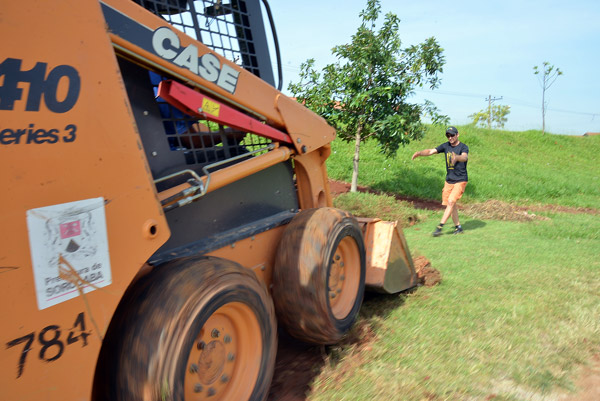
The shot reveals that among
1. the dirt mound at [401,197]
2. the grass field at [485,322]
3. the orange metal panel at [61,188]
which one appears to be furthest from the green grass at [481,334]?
the dirt mound at [401,197]

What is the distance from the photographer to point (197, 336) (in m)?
2.00

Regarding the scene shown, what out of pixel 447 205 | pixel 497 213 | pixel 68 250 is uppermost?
pixel 68 250

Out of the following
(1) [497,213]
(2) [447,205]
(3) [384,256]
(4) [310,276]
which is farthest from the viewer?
(1) [497,213]

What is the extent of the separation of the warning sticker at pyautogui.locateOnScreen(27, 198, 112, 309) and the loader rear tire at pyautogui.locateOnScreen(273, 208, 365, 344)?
1336 mm

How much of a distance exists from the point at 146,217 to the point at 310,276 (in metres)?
1.24

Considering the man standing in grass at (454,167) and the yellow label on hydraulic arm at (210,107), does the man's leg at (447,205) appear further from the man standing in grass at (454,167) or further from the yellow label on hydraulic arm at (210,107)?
the yellow label on hydraulic arm at (210,107)

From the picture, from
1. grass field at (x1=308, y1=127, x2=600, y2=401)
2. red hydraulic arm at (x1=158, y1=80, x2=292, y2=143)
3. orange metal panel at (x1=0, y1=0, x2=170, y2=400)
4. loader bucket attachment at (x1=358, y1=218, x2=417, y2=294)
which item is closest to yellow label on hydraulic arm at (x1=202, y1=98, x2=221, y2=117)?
red hydraulic arm at (x1=158, y1=80, x2=292, y2=143)

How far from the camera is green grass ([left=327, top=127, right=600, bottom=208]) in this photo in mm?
12375

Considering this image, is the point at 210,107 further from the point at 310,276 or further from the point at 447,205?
the point at 447,205

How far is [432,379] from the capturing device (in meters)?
2.71

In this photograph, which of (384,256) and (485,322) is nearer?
(485,322)

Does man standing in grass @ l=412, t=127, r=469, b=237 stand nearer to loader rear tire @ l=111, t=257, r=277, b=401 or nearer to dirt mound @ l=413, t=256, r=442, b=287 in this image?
dirt mound @ l=413, t=256, r=442, b=287

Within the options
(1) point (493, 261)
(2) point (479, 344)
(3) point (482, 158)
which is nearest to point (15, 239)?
(2) point (479, 344)

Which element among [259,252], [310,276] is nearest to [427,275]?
[310,276]
